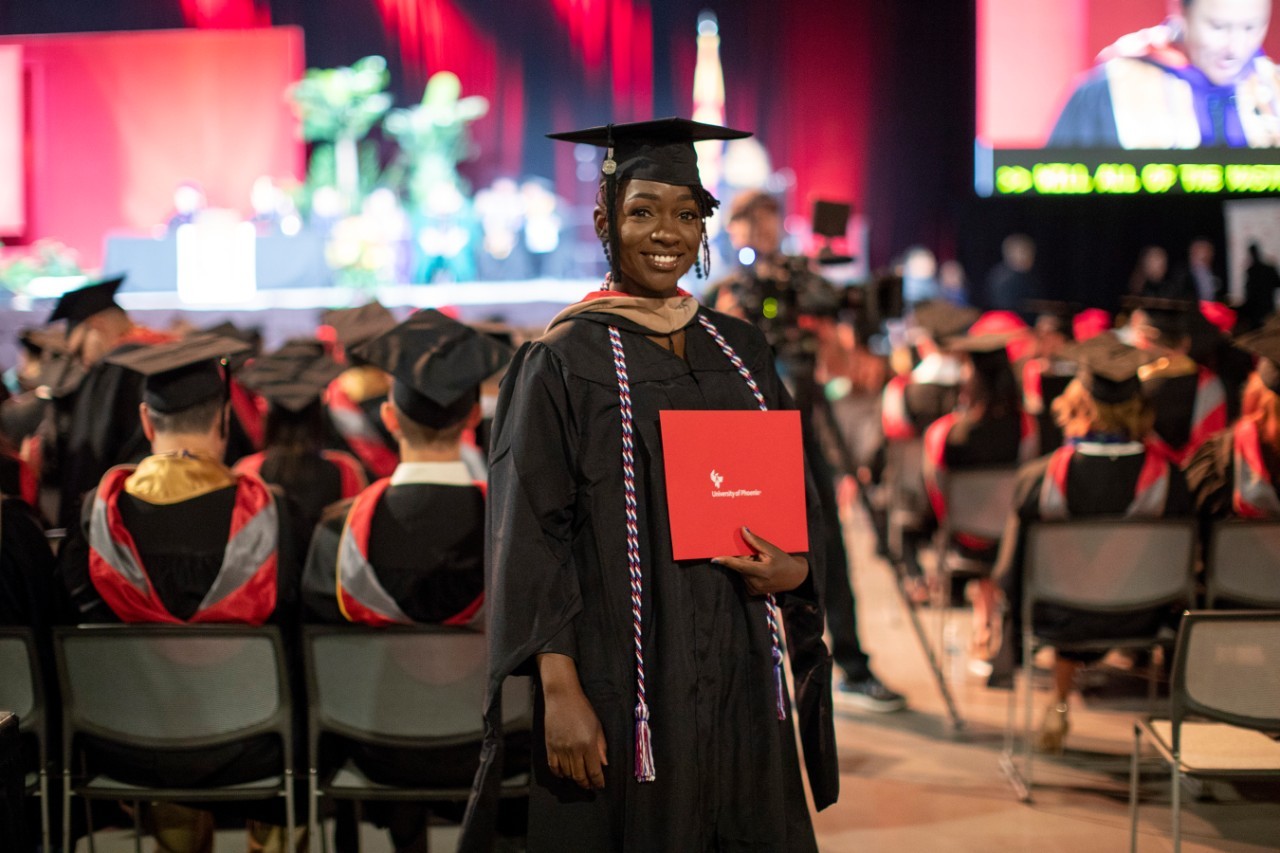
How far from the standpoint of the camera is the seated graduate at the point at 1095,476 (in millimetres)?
3828

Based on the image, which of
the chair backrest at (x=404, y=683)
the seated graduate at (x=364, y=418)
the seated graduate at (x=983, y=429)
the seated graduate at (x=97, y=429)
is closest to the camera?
the chair backrest at (x=404, y=683)

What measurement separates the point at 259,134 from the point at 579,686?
48.6 ft

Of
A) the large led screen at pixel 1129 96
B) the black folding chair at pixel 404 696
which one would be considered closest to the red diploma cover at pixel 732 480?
the black folding chair at pixel 404 696

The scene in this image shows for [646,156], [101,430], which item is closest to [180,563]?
[646,156]

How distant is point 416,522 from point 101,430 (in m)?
1.91

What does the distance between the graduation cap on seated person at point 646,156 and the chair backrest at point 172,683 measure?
1.17 meters

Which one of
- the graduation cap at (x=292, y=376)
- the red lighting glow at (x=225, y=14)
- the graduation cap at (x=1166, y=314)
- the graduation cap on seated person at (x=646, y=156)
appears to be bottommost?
the graduation cap at (x=292, y=376)

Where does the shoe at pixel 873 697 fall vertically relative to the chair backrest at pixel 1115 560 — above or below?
below

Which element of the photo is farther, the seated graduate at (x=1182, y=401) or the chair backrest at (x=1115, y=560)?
the seated graduate at (x=1182, y=401)

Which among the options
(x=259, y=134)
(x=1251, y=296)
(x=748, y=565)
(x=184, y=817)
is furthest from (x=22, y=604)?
(x=259, y=134)

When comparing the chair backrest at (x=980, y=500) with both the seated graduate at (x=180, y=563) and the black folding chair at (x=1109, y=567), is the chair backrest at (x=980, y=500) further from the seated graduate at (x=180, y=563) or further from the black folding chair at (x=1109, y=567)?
the seated graduate at (x=180, y=563)

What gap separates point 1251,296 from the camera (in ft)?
20.7

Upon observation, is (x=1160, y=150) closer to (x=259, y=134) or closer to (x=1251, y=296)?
(x=1251, y=296)

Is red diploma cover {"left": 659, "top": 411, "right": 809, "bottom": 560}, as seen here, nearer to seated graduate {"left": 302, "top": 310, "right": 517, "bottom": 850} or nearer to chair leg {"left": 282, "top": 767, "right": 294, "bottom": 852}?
seated graduate {"left": 302, "top": 310, "right": 517, "bottom": 850}
